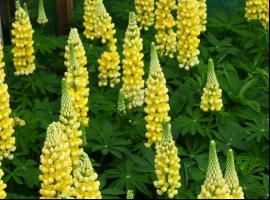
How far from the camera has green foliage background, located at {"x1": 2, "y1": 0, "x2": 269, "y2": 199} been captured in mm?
5449

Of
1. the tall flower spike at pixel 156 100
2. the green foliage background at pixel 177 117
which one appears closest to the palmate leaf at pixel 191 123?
the green foliage background at pixel 177 117

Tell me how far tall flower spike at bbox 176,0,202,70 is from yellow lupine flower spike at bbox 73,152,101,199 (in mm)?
2742

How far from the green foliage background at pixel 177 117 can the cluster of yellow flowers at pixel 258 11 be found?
0.27ft

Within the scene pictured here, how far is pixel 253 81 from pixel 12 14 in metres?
2.99

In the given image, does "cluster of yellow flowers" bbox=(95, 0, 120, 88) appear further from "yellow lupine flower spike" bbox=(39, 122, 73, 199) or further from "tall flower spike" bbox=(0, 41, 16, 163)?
"yellow lupine flower spike" bbox=(39, 122, 73, 199)

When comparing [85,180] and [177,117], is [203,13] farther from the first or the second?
[85,180]

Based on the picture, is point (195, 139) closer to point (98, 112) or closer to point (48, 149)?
point (98, 112)

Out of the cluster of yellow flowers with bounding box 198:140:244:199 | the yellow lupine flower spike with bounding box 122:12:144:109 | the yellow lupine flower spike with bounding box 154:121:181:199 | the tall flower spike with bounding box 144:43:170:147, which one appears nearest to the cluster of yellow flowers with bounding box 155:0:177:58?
the yellow lupine flower spike with bounding box 122:12:144:109

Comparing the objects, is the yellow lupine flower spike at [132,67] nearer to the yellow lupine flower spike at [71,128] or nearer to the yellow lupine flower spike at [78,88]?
the yellow lupine flower spike at [78,88]

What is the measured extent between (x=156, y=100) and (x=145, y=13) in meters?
1.99

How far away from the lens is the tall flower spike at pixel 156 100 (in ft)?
17.8

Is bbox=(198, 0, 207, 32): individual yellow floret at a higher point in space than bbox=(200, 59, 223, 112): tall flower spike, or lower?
higher

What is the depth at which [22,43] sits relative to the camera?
6.31m

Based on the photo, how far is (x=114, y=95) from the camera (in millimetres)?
6426
